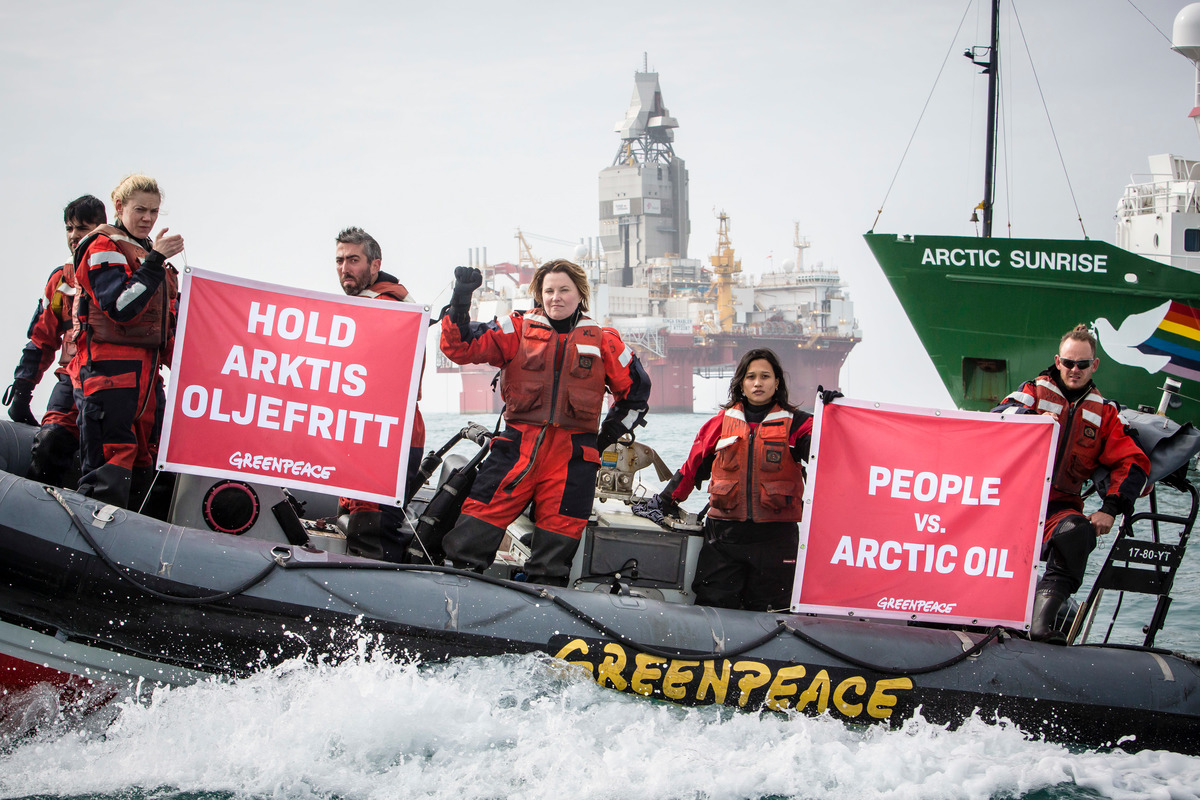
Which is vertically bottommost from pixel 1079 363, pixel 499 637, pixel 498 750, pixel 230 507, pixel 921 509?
pixel 498 750

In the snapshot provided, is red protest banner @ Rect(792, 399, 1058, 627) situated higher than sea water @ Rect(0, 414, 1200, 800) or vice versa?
red protest banner @ Rect(792, 399, 1058, 627)

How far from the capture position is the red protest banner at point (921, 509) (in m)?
3.56

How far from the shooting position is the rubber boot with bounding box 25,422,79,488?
3.94 metres

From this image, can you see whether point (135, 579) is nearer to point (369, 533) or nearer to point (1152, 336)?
point (369, 533)

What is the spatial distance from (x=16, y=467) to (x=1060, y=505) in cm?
457

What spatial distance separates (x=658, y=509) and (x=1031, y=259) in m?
12.5

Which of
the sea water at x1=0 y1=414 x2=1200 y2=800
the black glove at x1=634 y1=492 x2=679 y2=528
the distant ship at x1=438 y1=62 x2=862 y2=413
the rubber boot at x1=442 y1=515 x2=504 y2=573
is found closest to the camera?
the sea water at x1=0 y1=414 x2=1200 y2=800

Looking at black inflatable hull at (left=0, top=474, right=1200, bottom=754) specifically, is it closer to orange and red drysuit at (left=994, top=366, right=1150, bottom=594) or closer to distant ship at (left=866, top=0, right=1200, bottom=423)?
orange and red drysuit at (left=994, top=366, right=1150, bottom=594)

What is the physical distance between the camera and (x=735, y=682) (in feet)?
11.2

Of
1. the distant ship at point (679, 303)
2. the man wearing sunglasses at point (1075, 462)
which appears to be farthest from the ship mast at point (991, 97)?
the distant ship at point (679, 303)

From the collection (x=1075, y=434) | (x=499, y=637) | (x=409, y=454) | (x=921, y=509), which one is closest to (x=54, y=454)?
(x=409, y=454)

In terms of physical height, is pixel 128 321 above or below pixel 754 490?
above

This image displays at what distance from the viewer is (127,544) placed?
3.22 meters

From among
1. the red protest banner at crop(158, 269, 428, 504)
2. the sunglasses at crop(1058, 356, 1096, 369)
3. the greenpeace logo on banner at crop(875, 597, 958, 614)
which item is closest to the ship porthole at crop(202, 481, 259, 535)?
the red protest banner at crop(158, 269, 428, 504)
